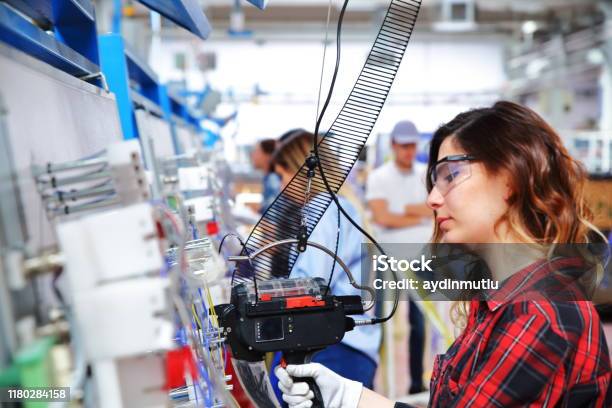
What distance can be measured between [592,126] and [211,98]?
994 centimetres

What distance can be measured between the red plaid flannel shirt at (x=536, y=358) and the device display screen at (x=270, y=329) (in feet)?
1.04

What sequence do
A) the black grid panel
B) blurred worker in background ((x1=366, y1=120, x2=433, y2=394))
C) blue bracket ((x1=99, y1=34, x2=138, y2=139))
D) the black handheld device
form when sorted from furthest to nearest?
blurred worker in background ((x1=366, y1=120, x2=433, y2=394))
blue bracket ((x1=99, y1=34, x2=138, y2=139))
the black grid panel
the black handheld device

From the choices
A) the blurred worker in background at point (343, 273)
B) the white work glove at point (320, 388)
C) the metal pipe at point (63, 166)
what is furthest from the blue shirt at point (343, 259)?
the metal pipe at point (63, 166)

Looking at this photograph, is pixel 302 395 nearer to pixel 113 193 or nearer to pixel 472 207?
pixel 472 207

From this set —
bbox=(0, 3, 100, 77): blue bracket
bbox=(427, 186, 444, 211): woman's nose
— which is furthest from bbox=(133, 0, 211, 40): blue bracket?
bbox=(427, 186, 444, 211): woman's nose

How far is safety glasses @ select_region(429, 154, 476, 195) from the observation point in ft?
3.64

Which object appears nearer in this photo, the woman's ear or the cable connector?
the cable connector

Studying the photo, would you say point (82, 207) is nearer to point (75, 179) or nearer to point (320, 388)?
point (75, 179)

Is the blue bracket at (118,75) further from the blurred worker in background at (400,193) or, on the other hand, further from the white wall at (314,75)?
the white wall at (314,75)

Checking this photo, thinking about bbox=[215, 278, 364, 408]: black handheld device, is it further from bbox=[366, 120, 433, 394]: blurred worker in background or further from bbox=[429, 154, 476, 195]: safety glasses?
bbox=[366, 120, 433, 394]: blurred worker in background

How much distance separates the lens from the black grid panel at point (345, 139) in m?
1.07

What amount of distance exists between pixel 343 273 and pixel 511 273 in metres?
0.77

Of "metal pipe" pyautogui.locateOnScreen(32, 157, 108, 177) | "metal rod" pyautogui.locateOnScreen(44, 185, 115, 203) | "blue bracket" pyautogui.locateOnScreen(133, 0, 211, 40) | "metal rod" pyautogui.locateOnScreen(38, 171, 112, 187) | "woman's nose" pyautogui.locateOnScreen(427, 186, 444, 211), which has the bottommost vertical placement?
"woman's nose" pyautogui.locateOnScreen(427, 186, 444, 211)

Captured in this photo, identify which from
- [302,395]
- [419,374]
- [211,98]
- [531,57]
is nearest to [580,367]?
[302,395]
